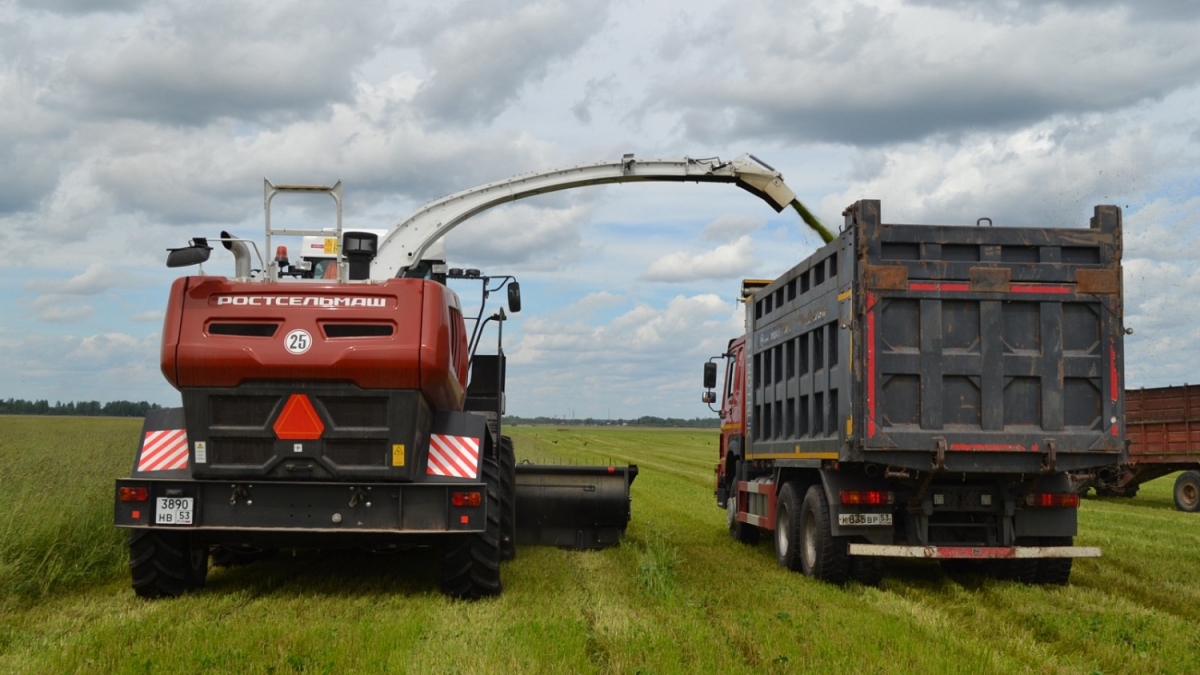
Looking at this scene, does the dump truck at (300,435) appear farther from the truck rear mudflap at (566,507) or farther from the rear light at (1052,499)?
the rear light at (1052,499)

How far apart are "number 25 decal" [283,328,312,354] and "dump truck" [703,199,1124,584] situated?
15.3ft

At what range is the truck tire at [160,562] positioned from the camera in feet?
31.6

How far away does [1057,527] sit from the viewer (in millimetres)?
→ 10914

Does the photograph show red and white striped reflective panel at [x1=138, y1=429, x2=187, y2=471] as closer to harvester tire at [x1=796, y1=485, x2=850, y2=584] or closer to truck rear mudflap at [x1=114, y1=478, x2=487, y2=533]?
truck rear mudflap at [x1=114, y1=478, x2=487, y2=533]

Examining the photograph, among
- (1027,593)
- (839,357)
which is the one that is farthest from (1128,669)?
Answer: (839,357)

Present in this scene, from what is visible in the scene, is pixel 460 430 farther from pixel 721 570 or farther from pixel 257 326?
pixel 721 570

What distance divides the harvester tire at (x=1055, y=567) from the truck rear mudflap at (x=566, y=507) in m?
4.82

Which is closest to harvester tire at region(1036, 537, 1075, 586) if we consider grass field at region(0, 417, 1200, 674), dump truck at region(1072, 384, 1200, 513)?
grass field at region(0, 417, 1200, 674)

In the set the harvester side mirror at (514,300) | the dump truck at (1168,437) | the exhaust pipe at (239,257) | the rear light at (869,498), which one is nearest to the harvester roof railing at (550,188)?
the harvester side mirror at (514,300)

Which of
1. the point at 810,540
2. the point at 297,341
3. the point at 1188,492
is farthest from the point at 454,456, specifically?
the point at 1188,492

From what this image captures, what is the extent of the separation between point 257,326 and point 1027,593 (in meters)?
7.09

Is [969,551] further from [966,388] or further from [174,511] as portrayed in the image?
[174,511]

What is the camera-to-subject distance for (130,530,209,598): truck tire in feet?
31.6

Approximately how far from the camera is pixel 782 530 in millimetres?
13031
